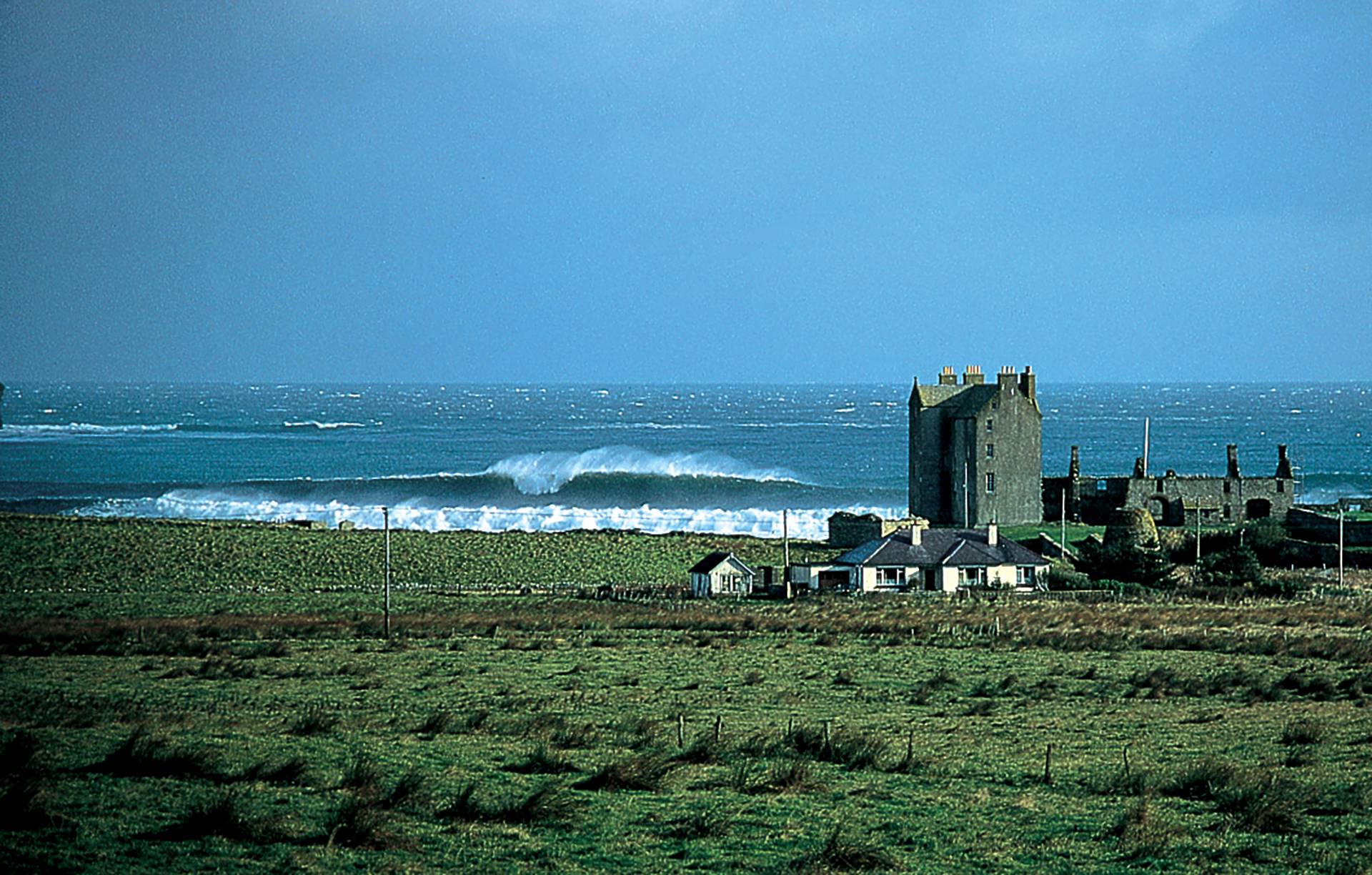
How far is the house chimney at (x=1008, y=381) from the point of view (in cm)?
5912

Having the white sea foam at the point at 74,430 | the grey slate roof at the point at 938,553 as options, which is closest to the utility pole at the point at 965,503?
the grey slate roof at the point at 938,553

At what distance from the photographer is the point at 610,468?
118 m

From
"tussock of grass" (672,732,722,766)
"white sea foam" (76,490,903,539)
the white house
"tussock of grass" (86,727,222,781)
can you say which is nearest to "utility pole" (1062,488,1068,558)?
the white house

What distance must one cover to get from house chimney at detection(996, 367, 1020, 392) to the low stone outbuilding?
1678 centimetres

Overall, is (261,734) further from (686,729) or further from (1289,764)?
(1289,764)

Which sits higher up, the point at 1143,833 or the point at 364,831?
the point at 364,831

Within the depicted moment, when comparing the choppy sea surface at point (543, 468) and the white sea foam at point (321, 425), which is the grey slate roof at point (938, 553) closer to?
the choppy sea surface at point (543, 468)

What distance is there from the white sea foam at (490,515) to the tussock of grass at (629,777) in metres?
56.6

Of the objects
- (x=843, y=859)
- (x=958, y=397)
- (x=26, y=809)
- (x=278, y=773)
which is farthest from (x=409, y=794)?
(x=958, y=397)

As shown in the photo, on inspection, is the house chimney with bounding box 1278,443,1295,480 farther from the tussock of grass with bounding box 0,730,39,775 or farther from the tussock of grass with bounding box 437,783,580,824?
the tussock of grass with bounding box 0,730,39,775

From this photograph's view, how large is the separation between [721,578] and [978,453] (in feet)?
53.2

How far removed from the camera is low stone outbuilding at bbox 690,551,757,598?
45562 mm

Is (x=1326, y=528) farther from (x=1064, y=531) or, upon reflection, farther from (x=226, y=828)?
(x=226, y=828)

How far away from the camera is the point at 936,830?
1572 cm
